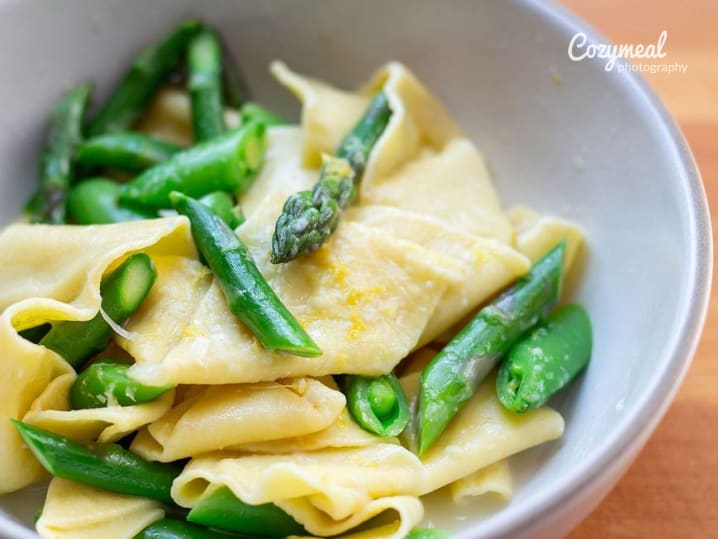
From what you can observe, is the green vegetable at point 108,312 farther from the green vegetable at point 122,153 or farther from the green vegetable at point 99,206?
the green vegetable at point 122,153

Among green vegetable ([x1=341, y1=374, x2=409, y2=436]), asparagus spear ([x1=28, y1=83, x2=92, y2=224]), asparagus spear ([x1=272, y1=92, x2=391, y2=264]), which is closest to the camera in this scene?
green vegetable ([x1=341, y1=374, x2=409, y2=436])

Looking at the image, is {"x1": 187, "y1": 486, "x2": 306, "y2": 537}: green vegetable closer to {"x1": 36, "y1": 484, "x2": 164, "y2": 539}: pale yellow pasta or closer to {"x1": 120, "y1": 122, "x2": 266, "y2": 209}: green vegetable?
{"x1": 36, "y1": 484, "x2": 164, "y2": 539}: pale yellow pasta

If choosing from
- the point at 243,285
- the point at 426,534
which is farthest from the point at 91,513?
the point at 426,534

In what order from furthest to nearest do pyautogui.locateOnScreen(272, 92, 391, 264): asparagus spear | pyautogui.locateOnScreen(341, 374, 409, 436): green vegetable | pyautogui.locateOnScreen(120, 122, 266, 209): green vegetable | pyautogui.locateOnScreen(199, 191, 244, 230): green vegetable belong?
pyautogui.locateOnScreen(120, 122, 266, 209): green vegetable < pyautogui.locateOnScreen(199, 191, 244, 230): green vegetable < pyautogui.locateOnScreen(272, 92, 391, 264): asparagus spear < pyautogui.locateOnScreen(341, 374, 409, 436): green vegetable

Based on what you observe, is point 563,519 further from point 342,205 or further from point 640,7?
point 640,7

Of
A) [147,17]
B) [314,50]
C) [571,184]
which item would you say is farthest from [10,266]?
[571,184]

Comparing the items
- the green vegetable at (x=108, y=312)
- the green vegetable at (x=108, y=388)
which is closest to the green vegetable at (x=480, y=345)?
the green vegetable at (x=108, y=388)

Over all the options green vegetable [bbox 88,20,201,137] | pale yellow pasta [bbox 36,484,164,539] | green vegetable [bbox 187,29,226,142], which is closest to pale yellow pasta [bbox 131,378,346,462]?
pale yellow pasta [bbox 36,484,164,539]
